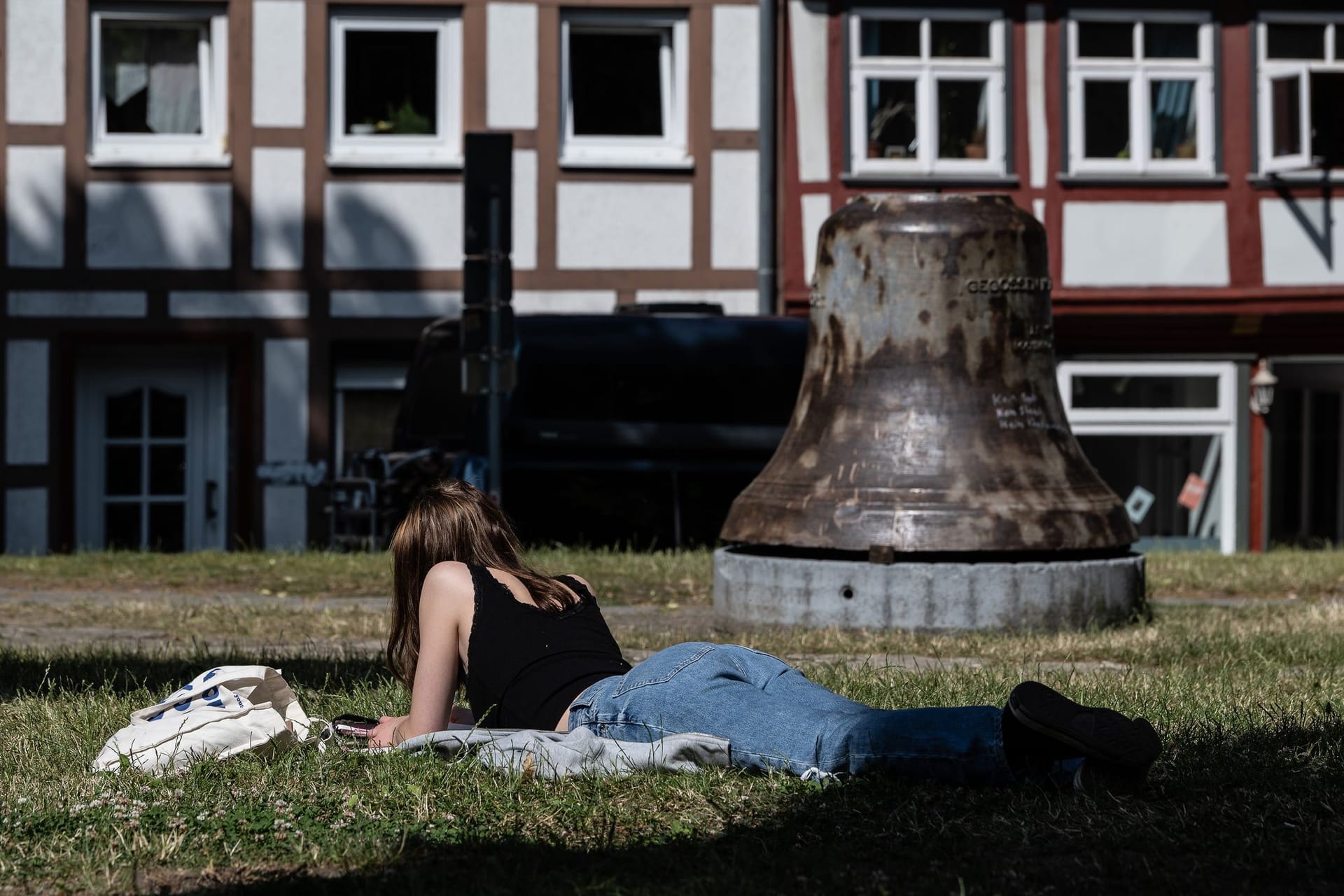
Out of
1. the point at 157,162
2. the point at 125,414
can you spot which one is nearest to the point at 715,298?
the point at 157,162

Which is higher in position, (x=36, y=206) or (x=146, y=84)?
(x=146, y=84)

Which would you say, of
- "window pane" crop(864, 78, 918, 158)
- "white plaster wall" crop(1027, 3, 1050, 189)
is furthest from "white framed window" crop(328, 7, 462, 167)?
"white plaster wall" crop(1027, 3, 1050, 189)

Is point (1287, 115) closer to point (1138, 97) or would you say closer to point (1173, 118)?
point (1173, 118)

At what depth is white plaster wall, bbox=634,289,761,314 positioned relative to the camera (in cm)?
1719

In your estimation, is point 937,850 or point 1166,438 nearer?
point 937,850

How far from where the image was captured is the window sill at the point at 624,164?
17125mm

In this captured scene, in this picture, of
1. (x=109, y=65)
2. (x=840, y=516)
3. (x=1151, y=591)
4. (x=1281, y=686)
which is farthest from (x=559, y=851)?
(x=109, y=65)

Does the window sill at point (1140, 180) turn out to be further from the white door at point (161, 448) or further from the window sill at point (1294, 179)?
the white door at point (161, 448)

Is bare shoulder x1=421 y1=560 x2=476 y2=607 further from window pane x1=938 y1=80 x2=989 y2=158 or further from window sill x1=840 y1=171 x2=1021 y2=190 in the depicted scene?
window pane x1=938 y1=80 x2=989 y2=158

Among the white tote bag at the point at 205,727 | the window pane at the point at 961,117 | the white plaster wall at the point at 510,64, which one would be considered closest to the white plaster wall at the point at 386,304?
the white plaster wall at the point at 510,64

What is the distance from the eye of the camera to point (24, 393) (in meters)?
16.8

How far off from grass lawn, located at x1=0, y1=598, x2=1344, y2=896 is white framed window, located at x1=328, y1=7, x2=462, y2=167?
12.1 meters

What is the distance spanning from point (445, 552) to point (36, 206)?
1299cm

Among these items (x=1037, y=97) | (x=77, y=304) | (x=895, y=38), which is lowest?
(x=77, y=304)
